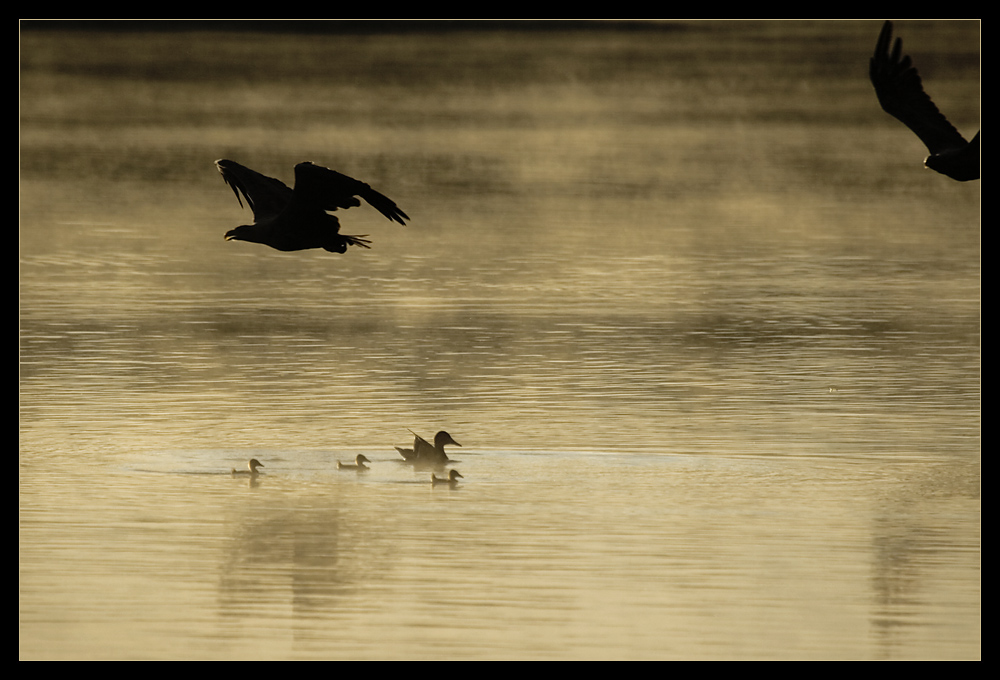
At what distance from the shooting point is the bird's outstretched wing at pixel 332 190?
481 inches

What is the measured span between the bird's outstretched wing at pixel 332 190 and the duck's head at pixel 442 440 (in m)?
2.05

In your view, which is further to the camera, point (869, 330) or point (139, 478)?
point (869, 330)

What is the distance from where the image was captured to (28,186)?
29125 mm

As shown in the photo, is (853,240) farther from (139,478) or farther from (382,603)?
(382,603)

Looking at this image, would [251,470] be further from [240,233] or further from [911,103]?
[911,103]

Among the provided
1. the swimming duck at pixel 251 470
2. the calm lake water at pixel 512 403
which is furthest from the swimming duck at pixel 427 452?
the swimming duck at pixel 251 470

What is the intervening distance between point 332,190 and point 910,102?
3704 millimetres

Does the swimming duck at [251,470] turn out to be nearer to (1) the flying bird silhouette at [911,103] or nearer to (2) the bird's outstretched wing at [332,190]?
(2) the bird's outstretched wing at [332,190]

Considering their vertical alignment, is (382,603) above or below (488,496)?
below

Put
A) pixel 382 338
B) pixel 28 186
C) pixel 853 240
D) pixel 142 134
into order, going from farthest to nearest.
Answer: pixel 142 134, pixel 28 186, pixel 853 240, pixel 382 338

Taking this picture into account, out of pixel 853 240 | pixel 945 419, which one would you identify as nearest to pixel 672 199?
pixel 853 240

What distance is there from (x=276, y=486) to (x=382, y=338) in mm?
5430

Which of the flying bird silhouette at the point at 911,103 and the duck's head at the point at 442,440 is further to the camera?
the duck's head at the point at 442,440

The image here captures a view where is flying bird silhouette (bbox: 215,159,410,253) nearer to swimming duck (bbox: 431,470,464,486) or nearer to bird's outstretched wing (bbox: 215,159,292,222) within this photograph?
bird's outstretched wing (bbox: 215,159,292,222)
